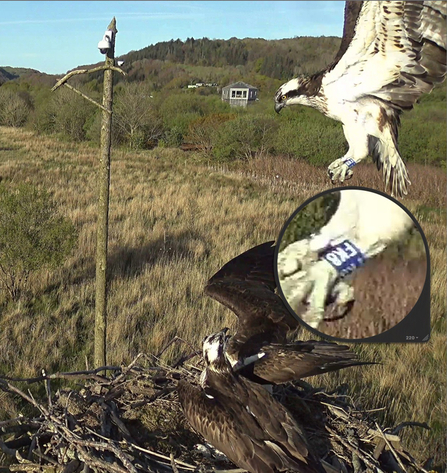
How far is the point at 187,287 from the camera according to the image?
691 cm

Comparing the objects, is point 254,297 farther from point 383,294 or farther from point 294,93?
point 294,93

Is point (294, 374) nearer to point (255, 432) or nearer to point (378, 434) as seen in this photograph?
point (255, 432)

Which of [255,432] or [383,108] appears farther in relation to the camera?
[255,432]

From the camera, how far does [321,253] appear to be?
1965 mm

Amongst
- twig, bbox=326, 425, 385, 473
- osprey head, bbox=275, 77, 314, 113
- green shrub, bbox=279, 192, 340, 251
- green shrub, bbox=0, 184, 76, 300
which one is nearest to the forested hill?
osprey head, bbox=275, 77, 314, 113

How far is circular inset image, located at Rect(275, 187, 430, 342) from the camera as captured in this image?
76.4 inches

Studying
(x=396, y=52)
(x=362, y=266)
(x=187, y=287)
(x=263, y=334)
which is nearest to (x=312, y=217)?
(x=362, y=266)

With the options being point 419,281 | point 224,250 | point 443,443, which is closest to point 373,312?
A: point 419,281

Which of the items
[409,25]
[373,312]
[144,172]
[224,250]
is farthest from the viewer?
[144,172]

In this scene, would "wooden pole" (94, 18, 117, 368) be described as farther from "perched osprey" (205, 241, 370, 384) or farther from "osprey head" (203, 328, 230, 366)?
"osprey head" (203, 328, 230, 366)

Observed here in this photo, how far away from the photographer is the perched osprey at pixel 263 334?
256 centimetres

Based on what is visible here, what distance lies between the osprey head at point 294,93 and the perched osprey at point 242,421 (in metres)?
1.33

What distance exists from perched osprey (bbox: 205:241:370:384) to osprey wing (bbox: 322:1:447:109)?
1463 mm

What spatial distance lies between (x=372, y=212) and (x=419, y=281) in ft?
1.41
